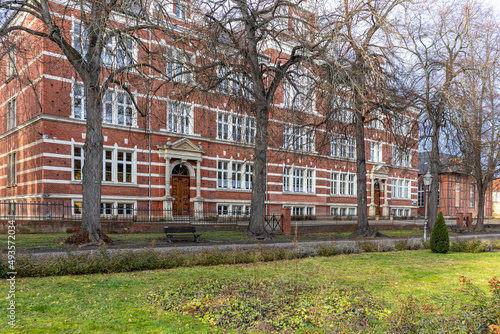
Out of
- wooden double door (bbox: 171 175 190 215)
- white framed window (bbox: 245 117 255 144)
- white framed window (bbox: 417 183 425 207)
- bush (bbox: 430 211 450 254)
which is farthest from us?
white framed window (bbox: 417 183 425 207)

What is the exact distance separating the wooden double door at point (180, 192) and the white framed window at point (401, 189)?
93.8 ft

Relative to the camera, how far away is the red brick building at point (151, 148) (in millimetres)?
20047

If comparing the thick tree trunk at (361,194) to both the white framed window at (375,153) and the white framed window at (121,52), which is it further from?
the white framed window at (375,153)

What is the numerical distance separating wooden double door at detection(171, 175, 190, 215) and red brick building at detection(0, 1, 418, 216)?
2.9 inches

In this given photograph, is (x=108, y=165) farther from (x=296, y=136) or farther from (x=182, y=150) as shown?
(x=296, y=136)

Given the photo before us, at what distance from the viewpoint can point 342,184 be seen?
41531 mm

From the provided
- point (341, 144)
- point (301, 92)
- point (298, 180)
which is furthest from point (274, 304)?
point (298, 180)

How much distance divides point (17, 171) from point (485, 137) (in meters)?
31.1

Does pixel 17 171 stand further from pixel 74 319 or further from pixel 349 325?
pixel 349 325

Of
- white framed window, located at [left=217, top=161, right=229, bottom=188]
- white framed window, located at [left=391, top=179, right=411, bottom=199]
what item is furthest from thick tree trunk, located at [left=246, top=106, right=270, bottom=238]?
white framed window, located at [left=391, top=179, right=411, bottom=199]

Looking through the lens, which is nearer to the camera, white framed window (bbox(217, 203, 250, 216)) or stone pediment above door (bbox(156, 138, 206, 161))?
stone pediment above door (bbox(156, 138, 206, 161))

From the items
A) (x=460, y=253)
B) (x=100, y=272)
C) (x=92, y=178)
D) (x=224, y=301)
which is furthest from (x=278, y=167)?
(x=224, y=301)

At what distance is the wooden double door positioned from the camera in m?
28.3

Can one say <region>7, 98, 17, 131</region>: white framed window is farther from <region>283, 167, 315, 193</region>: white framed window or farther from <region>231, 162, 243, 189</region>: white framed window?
<region>283, 167, 315, 193</region>: white framed window
